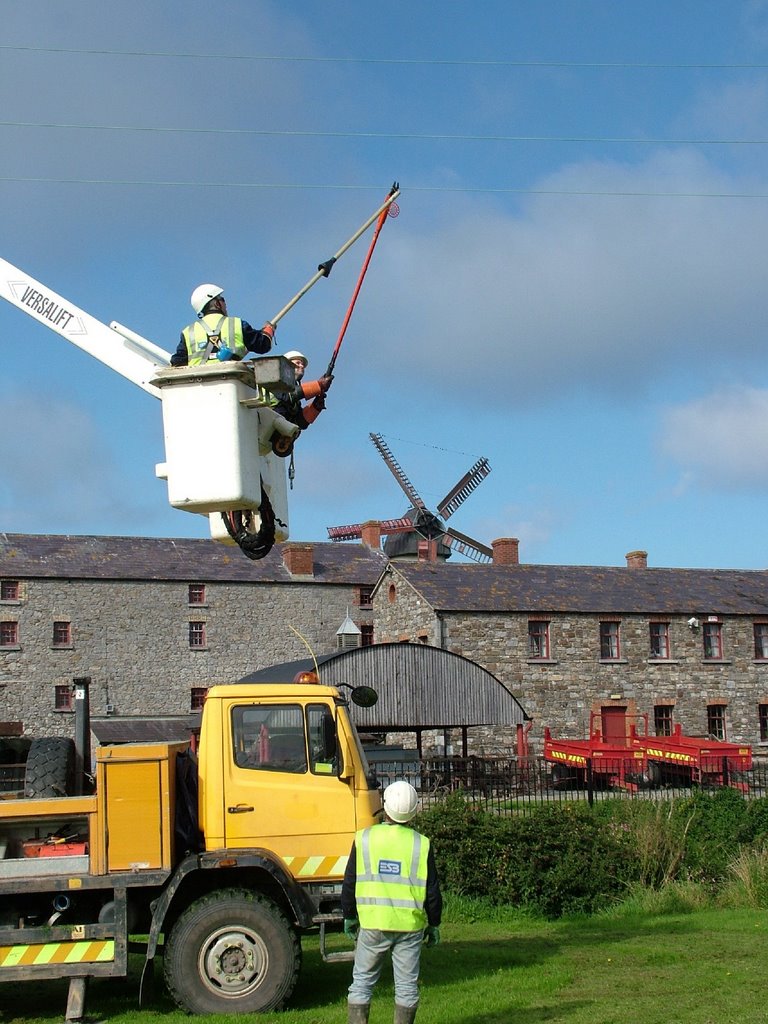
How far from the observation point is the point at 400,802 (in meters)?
8.08

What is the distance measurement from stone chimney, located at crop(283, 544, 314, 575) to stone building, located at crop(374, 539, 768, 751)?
6360 millimetres

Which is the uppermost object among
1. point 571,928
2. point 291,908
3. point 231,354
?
point 231,354

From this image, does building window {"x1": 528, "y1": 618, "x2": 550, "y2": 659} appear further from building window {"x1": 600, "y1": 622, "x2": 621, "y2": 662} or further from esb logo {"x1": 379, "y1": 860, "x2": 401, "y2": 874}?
esb logo {"x1": 379, "y1": 860, "x2": 401, "y2": 874}

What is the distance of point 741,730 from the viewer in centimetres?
4491

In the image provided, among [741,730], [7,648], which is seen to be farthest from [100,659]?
[741,730]

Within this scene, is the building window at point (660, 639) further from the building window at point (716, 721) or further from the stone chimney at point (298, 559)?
the stone chimney at point (298, 559)

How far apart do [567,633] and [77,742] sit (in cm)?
3417

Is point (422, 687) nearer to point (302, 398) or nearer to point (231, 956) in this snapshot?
point (231, 956)

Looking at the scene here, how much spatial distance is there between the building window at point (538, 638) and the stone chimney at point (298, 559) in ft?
40.5

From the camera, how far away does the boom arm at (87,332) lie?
822cm

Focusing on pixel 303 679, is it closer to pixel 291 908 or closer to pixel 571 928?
pixel 291 908

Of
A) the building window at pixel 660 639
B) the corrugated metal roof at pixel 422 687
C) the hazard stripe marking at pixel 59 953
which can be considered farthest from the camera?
the building window at pixel 660 639

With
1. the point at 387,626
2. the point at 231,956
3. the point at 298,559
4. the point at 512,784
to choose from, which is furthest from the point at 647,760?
the point at 231,956

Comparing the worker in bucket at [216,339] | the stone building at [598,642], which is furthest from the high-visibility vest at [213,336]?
the stone building at [598,642]
